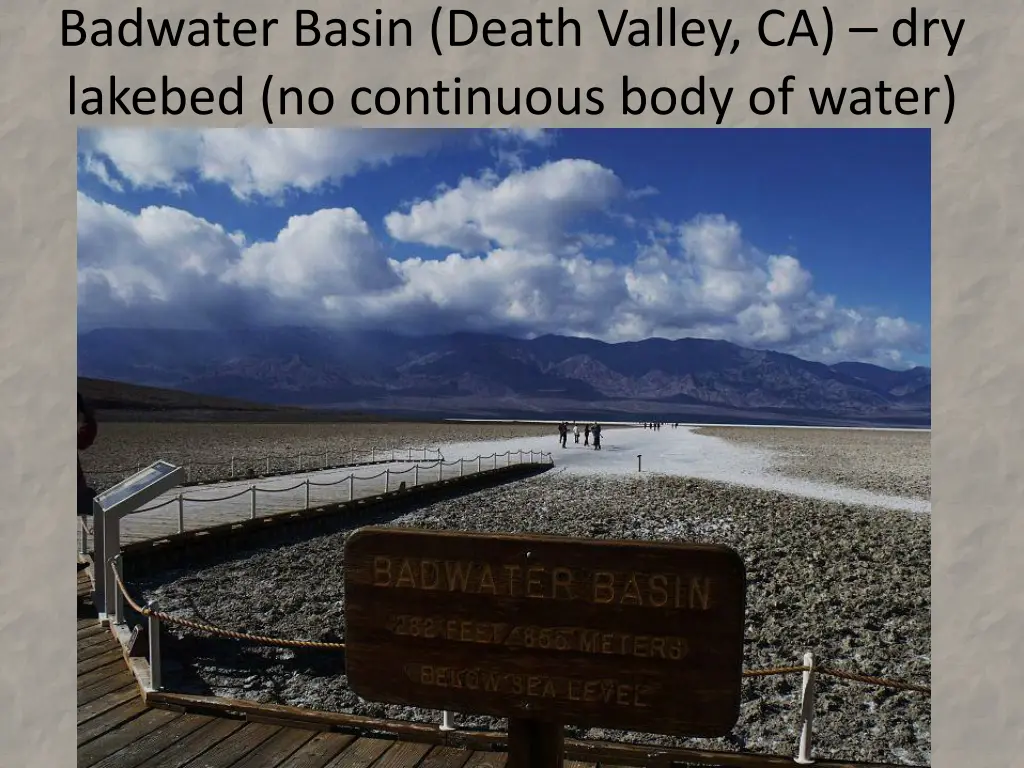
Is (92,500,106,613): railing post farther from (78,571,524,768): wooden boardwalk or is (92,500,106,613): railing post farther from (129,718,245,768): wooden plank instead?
(129,718,245,768): wooden plank

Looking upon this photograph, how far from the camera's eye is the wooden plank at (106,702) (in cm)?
448

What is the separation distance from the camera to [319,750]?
396 cm

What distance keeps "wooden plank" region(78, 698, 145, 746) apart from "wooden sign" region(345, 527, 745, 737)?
2845mm

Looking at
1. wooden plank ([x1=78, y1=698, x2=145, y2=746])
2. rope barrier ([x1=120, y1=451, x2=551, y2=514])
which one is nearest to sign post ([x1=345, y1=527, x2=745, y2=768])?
wooden plank ([x1=78, y1=698, x2=145, y2=746])

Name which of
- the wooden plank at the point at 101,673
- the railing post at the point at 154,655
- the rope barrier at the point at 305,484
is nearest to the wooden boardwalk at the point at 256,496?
the rope barrier at the point at 305,484

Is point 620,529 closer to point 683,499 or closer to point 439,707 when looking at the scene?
point 683,499

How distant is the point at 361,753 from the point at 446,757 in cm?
53

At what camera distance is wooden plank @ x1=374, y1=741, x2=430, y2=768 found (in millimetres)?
3828

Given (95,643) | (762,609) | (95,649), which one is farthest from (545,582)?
(762,609)

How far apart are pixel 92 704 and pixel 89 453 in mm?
34869

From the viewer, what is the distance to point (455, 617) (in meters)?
2.56

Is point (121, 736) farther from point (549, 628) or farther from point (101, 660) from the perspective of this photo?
point (549, 628)
